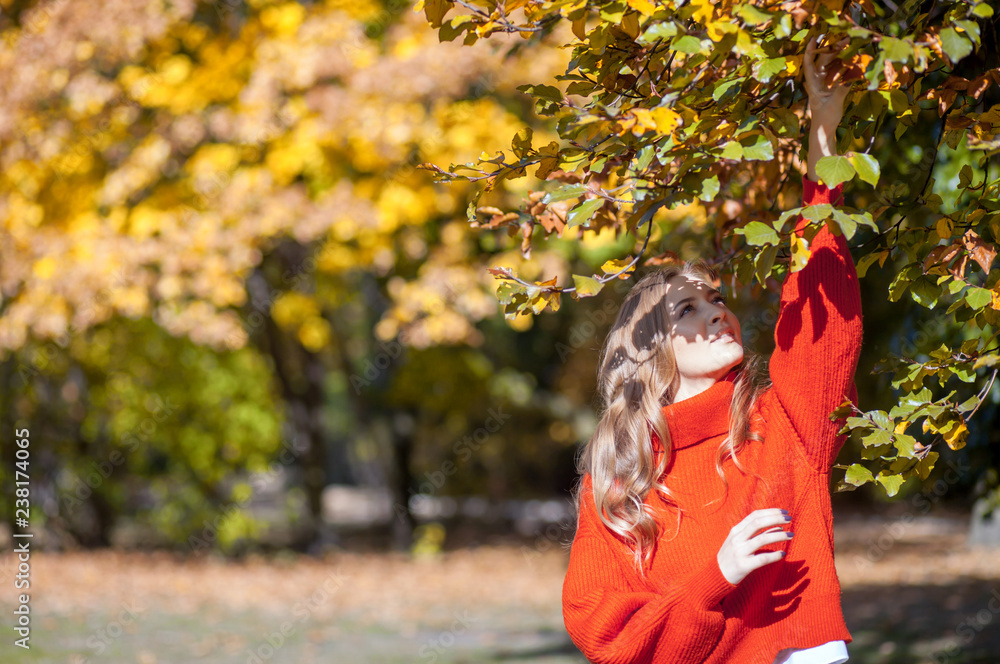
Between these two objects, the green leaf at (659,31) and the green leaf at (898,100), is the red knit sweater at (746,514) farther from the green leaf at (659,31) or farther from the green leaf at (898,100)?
the green leaf at (659,31)

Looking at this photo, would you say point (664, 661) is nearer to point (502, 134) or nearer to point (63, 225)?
point (502, 134)

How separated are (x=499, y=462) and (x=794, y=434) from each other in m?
21.5

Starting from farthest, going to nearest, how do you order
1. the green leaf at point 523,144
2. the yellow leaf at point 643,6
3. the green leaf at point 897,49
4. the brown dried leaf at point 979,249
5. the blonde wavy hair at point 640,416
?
the green leaf at point 523,144, the blonde wavy hair at point 640,416, the brown dried leaf at point 979,249, the yellow leaf at point 643,6, the green leaf at point 897,49

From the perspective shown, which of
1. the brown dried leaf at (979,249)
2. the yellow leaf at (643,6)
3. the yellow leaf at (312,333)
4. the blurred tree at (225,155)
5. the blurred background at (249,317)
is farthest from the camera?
the yellow leaf at (312,333)

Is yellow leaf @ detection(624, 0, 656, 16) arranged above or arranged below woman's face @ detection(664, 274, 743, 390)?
above

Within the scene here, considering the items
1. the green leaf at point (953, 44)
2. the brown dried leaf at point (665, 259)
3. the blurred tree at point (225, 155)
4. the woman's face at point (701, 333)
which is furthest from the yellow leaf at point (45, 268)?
the green leaf at point (953, 44)

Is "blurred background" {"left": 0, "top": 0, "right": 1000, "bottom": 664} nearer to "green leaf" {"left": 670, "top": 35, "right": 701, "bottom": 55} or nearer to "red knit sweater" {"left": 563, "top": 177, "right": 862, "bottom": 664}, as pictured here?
"red knit sweater" {"left": 563, "top": 177, "right": 862, "bottom": 664}

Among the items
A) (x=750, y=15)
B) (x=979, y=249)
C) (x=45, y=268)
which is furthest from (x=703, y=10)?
(x=45, y=268)

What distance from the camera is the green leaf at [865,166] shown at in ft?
5.39

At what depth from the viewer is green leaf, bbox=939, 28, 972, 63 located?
5.11 ft

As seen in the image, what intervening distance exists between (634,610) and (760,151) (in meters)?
0.94

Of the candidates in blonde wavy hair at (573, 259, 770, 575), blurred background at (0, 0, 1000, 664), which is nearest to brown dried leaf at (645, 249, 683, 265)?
blonde wavy hair at (573, 259, 770, 575)

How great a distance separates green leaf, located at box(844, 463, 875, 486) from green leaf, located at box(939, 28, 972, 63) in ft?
2.63

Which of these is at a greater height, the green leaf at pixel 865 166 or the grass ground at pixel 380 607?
the green leaf at pixel 865 166
